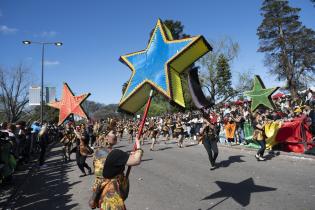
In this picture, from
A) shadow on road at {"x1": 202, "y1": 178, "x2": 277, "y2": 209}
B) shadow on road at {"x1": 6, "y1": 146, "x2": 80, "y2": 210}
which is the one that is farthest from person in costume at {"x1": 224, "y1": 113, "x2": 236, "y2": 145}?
shadow on road at {"x1": 202, "y1": 178, "x2": 277, "y2": 209}

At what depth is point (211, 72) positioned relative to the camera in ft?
126

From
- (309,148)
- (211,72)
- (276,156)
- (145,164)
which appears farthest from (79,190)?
(211,72)

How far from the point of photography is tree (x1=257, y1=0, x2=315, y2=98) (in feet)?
127

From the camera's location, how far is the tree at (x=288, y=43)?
38812 mm

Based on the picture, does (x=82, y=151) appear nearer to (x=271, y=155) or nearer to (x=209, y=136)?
(x=209, y=136)

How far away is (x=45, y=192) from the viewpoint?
8.50m

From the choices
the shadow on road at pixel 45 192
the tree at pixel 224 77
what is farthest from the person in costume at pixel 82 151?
the tree at pixel 224 77

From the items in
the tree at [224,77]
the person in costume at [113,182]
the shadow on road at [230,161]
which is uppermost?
the tree at [224,77]

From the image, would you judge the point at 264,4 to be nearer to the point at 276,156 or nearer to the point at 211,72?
the point at 211,72

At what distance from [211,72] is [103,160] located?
35511mm

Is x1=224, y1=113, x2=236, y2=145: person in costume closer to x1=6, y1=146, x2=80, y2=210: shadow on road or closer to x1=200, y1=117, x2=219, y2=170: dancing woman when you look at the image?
x1=200, y1=117, x2=219, y2=170: dancing woman

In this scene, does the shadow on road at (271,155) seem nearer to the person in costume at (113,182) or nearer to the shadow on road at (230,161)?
the shadow on road at (230,161)

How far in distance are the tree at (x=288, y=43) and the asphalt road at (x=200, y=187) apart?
31.1 meters

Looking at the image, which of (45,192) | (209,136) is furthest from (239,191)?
(45,192)
